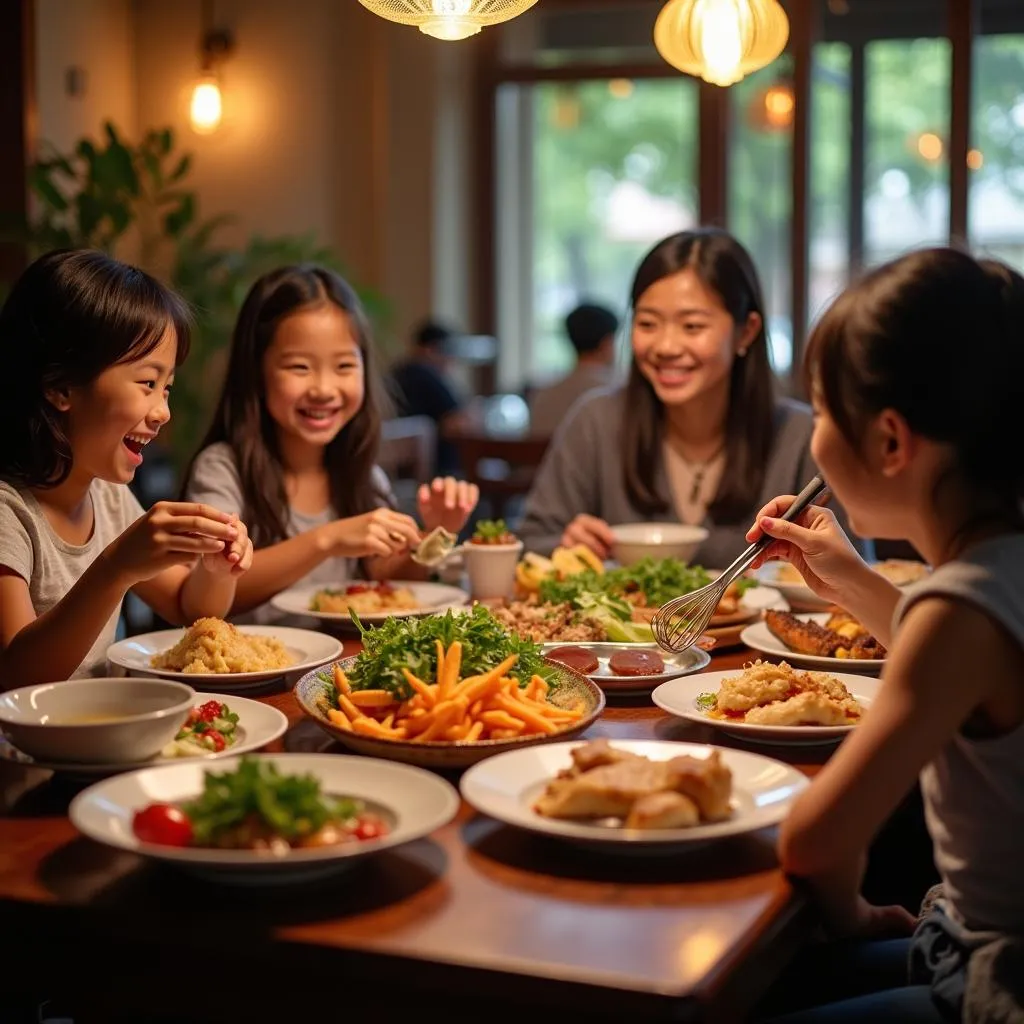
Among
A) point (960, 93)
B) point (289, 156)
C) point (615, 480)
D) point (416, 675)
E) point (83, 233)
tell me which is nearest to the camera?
point (416, 675)

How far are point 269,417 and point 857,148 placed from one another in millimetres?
5507

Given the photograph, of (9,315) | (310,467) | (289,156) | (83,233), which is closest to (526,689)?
(9,315)

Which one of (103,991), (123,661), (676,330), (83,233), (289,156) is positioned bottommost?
(103,991)

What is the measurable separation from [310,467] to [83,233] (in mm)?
3095

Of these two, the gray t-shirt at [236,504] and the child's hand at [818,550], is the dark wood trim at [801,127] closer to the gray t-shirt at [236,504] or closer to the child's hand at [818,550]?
the gray t-shirt at [236,504]

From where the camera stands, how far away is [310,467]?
116 inches

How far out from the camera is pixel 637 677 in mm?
1912

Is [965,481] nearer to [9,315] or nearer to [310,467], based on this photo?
[9,315]

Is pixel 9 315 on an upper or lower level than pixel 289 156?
lower

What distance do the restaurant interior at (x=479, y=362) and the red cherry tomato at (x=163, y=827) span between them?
19 mm

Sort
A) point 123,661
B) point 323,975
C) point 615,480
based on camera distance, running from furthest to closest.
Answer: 1. point 615,480
2. point 123,661
3. point 323,975

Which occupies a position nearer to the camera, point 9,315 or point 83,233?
point 9,315

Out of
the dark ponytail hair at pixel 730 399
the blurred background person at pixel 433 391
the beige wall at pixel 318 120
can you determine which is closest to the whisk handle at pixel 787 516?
the dark ponytail hair at pixel 730 399

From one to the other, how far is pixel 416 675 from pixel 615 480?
162cm
